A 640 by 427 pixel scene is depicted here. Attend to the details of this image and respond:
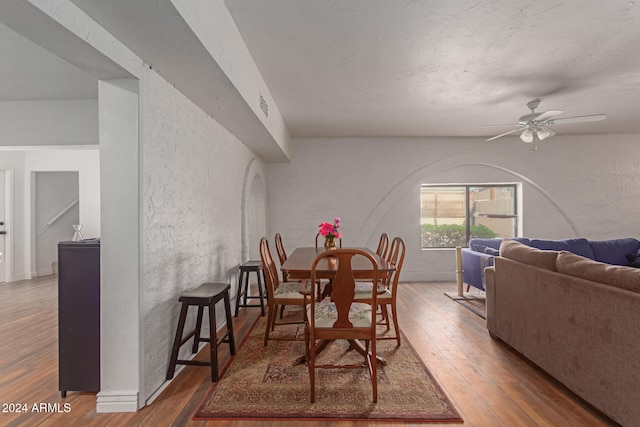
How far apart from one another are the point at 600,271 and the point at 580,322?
0.34m

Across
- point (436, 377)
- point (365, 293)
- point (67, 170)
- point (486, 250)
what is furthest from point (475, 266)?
point (67, 170)

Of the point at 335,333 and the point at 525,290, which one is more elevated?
the point at 525,290

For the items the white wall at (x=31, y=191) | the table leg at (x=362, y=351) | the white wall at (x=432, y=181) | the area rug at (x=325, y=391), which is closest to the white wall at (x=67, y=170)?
the white wall at (x=31, y=191)

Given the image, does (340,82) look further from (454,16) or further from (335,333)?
(335,333)

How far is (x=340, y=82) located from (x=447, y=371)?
284 centimetres

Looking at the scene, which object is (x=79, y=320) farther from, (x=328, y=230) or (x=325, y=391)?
(x=328, y=230)

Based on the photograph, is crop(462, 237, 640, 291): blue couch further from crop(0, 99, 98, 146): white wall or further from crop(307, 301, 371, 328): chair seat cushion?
crop(0, 99, 98, 146): white wall

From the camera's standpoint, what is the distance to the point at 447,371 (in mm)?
2289

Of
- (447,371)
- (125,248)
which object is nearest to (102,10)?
(125,248)

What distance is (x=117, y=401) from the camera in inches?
71.4

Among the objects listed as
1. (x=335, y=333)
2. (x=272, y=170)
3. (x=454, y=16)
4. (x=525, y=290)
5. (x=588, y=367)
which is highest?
(x=454, y=16)

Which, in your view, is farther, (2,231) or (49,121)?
(2,231)

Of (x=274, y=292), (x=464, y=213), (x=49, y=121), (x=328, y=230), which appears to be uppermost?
(x=49, y=121)

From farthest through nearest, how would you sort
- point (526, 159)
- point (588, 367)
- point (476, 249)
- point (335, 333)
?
point (526, 159) → point (476, 249) → point (335, 333) → point (588, 367)
